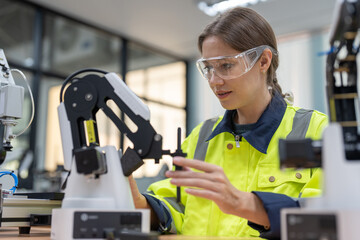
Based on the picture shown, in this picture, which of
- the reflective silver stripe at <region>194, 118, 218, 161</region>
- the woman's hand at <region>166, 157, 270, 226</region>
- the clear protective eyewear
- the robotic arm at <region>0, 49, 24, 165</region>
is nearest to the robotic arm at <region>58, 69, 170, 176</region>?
the woman's hand at <region>166, 157, 270, 226</region>

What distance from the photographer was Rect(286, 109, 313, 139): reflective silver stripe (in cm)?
144

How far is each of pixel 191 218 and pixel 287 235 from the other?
81cm

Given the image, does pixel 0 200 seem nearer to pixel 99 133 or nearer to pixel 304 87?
pixel 99 133

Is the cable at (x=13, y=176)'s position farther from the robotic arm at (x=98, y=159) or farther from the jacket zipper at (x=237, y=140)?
the jacket zipper at (x=237, y=140)

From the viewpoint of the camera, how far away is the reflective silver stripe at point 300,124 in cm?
144

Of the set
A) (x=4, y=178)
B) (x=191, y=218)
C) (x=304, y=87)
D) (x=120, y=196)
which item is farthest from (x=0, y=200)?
(x=304, y=87)

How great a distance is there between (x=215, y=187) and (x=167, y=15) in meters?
4.66

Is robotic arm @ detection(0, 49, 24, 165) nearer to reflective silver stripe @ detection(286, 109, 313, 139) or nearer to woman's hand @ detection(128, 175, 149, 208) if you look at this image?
woman's hand @ detection(128, 175, 149, 208)

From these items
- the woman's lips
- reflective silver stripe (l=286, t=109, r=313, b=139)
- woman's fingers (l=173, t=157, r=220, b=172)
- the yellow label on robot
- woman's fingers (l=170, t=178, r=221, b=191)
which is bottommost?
woman's fingers (l=170, t=178, r=221, b=191)

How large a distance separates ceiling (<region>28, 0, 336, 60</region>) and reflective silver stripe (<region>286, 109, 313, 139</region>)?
11.3 feet

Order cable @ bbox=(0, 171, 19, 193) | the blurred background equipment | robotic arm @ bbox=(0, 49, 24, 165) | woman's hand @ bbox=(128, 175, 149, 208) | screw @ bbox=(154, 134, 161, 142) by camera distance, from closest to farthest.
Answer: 1. the blurred background equipment
2. screw @ bbox=(154, 134, 161, 142)
3. woman's hand @ bbox=(128, 175, 149, 208)
4. robotic arm @ bbox=(0, 49, 24, 165)
5. cable @ bbox=(0, 171, 19, 193)

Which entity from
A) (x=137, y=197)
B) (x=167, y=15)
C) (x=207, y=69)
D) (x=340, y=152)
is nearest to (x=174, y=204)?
(x=137, y=197)

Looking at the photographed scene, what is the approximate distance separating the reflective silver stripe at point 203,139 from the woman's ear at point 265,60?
1.03 feet

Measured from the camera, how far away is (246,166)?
1.49 m
